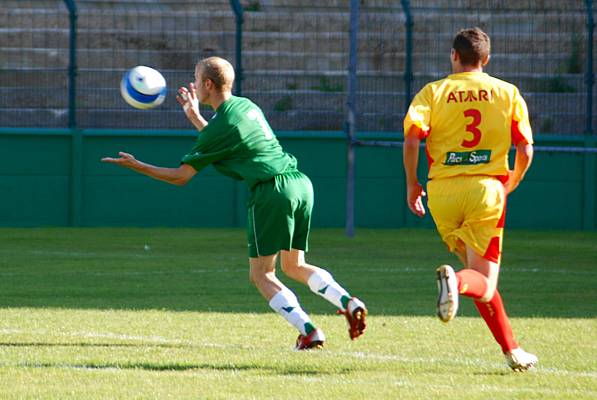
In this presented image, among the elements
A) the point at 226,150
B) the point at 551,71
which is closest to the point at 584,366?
the point at 226,150

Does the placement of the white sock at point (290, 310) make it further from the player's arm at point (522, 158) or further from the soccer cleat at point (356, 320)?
the player's arm at point (522, 158)

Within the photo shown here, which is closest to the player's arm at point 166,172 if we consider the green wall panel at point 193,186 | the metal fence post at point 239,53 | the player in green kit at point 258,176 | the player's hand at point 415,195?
the player in green kit at point 258,176

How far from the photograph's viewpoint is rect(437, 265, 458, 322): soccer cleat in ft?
22.3

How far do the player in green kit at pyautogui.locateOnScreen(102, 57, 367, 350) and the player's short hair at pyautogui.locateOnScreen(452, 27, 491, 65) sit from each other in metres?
1.45

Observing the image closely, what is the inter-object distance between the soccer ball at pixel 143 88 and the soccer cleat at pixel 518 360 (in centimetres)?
396

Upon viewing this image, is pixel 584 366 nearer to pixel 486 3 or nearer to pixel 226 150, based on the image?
pixel 226 150

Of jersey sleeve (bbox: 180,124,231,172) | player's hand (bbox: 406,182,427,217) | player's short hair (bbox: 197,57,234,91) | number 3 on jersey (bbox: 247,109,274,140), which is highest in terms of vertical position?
player's short hair (bbox: 197,57,234,91)

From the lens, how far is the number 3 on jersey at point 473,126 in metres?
7.34

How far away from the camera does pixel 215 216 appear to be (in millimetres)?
22469

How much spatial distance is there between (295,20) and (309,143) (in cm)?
394

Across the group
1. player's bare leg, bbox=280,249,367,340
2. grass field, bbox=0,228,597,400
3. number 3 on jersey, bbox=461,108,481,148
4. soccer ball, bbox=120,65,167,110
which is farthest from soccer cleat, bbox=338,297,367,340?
soccer ball, bbox=120,65,167,110

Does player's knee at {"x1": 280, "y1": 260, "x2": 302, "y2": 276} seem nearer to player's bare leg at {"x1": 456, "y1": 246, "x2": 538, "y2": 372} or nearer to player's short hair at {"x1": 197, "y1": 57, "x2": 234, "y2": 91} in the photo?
player's short hair at {"x1": 197, "y1": 57, "x2": 234, "y2": 91}

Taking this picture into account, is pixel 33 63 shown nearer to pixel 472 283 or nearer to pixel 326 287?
pixel 326 287

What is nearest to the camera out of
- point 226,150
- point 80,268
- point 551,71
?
point 226,150
